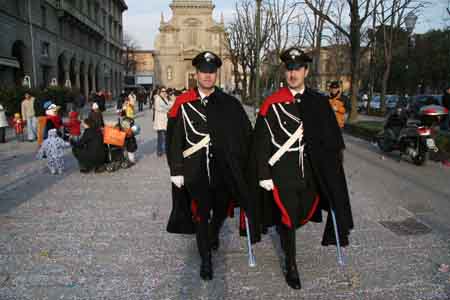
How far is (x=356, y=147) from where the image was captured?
12.5 meters

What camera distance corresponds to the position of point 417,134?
875cm

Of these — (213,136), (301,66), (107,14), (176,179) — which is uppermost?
(107,14)

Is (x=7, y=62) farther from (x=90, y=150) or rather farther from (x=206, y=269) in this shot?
(x=206, y=269)

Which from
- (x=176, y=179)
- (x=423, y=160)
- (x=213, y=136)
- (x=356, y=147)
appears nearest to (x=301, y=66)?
(x=213, y=136)

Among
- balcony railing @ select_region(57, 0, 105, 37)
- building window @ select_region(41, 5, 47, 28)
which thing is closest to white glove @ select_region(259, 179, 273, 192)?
building window @ select_region(41, 5, 47, 28)

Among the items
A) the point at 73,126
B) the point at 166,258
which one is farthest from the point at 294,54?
the point at 73,126

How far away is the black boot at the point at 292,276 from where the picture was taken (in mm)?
3414

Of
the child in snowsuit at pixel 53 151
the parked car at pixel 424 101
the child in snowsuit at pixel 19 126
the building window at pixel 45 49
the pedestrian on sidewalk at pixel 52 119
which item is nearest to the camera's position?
the child in snowsuit at pixel 53 151

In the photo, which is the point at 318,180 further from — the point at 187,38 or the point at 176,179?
the point at 187,38

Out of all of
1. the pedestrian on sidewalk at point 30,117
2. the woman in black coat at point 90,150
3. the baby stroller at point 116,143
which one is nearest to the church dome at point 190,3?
the pedestrian on sidewalk at point 30,117

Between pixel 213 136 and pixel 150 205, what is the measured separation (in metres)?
3.05

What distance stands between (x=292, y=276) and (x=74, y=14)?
40.9m

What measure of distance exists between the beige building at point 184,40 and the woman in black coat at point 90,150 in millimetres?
73688

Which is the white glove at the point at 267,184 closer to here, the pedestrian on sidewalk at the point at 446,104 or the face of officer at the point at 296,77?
the face of officer at the point at 296,77
